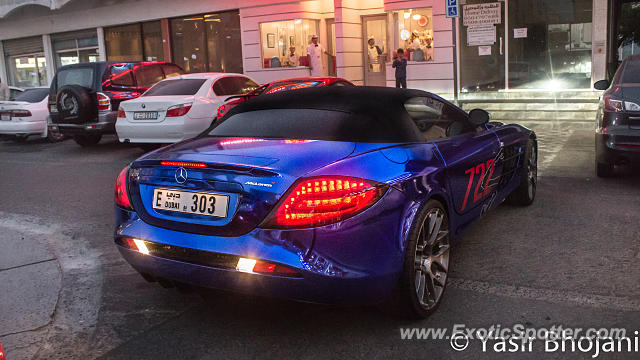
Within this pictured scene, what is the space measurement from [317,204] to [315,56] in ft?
56.1

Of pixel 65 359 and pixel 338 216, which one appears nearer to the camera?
pixel 338 216

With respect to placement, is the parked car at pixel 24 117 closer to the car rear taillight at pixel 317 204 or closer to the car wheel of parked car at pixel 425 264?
the car wheel of parked car at pixel 425 264

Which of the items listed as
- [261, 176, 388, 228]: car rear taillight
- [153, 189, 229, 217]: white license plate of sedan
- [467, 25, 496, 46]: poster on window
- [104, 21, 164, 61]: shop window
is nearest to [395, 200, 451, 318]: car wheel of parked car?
[261, 176, 388, 228]: car rear taillight

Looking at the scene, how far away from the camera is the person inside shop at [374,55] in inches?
791

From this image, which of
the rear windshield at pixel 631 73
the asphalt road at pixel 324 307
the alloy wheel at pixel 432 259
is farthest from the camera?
the rear windshield at pixel 631 73

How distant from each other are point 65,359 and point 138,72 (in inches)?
425

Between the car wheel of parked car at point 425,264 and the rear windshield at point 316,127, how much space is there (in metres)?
0.54

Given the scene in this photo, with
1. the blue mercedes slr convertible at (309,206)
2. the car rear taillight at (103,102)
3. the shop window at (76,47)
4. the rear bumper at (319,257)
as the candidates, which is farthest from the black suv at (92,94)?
the shop window at (76,47)

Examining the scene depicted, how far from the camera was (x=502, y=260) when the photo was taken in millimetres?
4715

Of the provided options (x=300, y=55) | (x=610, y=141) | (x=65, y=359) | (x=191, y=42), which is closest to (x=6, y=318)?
(x=65, y=359)

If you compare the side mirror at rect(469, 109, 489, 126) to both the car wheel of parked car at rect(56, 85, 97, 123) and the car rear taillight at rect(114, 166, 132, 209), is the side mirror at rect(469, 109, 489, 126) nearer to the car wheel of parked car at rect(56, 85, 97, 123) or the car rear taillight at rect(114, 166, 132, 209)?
the car rear taillight at rect(114, 166, 132, 209)

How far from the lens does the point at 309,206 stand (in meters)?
3.13

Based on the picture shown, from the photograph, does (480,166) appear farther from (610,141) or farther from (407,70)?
(407,70)

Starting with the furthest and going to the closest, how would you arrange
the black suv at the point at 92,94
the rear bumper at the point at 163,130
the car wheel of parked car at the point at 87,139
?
the car wheel of parked car at the point at 87,139
the black suv at the point at 92,94
the rear bumper at the point at 163,130
